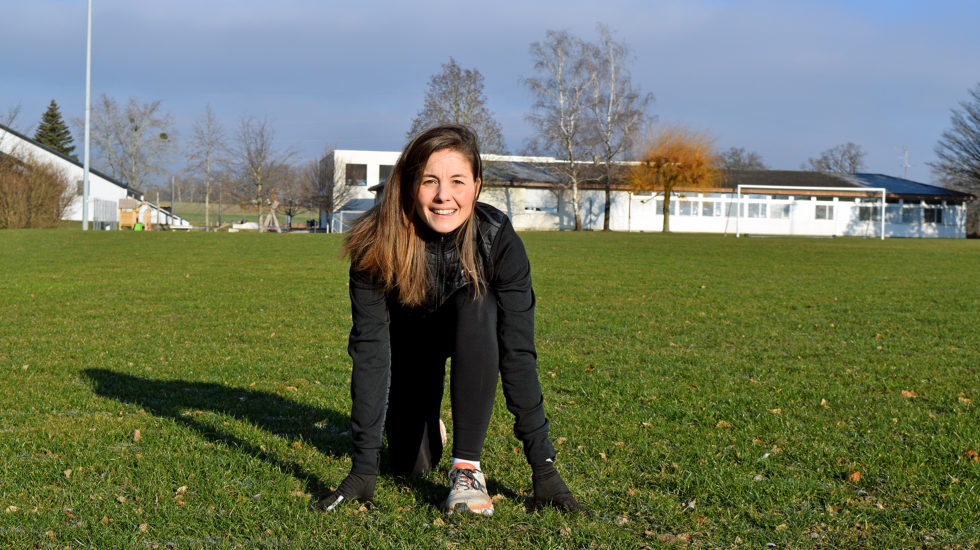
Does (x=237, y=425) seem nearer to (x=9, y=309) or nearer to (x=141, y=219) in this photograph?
(x=9, y=309)

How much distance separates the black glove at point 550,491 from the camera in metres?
3.27

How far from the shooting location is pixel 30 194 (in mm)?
34594

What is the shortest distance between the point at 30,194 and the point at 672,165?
35786 millimetres

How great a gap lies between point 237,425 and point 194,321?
5.02m

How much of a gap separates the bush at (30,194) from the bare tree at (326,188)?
2764cm

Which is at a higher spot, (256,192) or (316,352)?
(256,192)

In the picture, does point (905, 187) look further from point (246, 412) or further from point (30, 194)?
point (246, 412)

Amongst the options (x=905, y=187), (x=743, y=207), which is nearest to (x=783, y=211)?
(x=743, y=207)

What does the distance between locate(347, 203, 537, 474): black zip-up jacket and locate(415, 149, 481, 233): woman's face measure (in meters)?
0.11

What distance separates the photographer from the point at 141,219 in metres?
51.7

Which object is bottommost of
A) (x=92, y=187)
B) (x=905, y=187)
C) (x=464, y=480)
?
(x=464, y=480)

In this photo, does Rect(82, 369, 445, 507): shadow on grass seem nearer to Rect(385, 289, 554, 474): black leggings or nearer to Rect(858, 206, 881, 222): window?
Rect(385, 289, 554, 474): black leggings

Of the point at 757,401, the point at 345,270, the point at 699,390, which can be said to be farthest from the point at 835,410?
the point at 345,270

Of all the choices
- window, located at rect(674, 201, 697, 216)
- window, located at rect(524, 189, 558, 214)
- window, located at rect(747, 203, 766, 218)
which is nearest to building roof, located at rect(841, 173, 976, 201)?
window, located at rect(747, 203, 766, 218)
